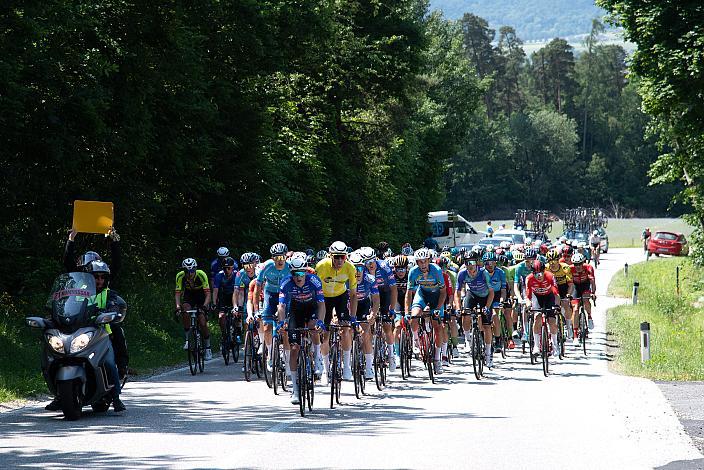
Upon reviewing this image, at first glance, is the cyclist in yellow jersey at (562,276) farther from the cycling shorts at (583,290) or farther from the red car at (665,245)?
the red car at (665,245)

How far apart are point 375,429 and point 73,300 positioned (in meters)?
3.65

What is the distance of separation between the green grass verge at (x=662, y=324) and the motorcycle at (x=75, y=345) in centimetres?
956

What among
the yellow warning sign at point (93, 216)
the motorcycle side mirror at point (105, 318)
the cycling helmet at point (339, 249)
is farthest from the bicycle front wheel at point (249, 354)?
the motorcycle side mirror at point (105, 318)

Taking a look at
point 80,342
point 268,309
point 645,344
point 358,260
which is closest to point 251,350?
point 358,260

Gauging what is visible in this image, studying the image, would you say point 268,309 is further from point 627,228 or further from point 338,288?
point 627,228

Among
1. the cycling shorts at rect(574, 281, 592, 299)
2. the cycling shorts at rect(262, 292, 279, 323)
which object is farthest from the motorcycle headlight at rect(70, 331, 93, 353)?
the cycling shorts at rect(574, 281, 592, 299)

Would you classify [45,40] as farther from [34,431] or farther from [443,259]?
[34,431]

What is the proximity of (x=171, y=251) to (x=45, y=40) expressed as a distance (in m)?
10.8

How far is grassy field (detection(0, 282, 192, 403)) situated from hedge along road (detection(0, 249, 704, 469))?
5.12 feet

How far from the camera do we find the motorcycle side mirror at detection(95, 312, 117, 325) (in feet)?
45.3

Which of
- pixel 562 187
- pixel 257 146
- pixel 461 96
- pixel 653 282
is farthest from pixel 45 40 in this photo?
pixel 562 187

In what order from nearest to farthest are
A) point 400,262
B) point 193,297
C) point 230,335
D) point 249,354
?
point 249,354 → point 193,297 → point 400,262 → point 230,335

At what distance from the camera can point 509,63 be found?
6860 inches

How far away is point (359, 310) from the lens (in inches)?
732
